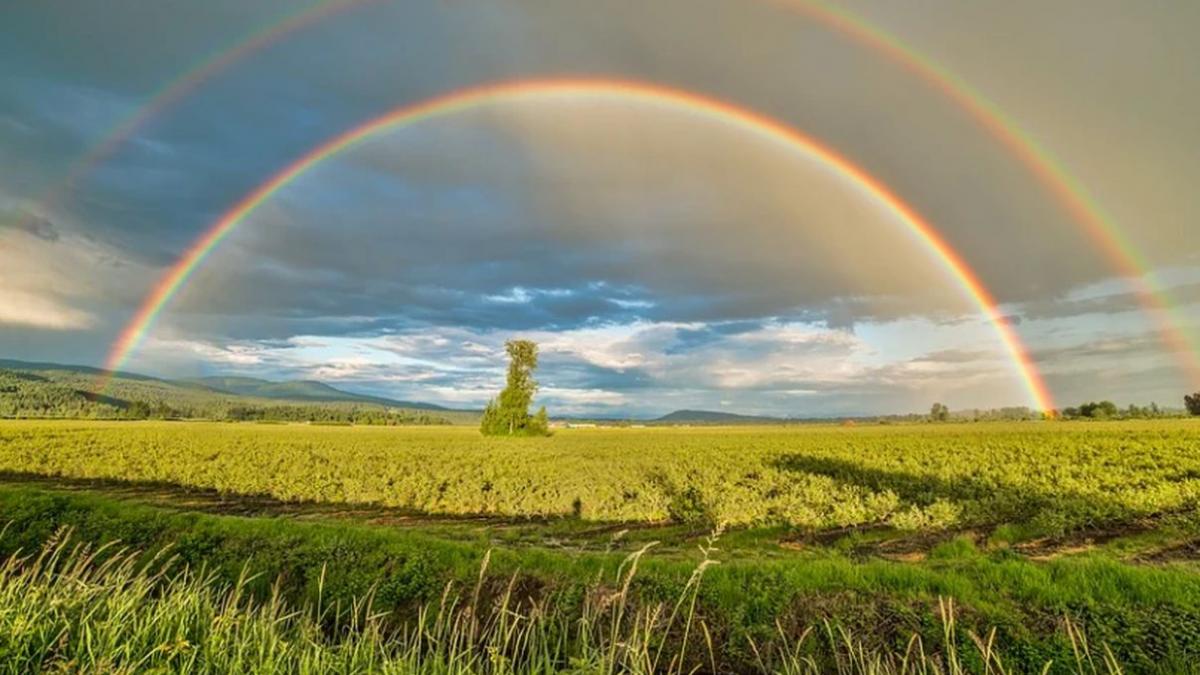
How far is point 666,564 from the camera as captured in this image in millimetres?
14961

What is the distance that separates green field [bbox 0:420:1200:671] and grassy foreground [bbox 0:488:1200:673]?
62mm

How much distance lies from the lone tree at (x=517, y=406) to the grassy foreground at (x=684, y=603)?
94.8 meters

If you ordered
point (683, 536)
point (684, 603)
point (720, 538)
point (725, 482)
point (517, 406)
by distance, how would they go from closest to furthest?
point (684, 603)
point (720, 538)
point (683, 536)
point (725, 482)
point (517, 406)

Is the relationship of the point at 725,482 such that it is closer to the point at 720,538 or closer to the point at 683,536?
the point at 720,538

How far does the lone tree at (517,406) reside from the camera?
113000 millimetres

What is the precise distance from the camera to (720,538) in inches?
861

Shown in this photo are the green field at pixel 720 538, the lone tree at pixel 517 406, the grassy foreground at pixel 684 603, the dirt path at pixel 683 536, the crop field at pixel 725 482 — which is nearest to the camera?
the grassy foreground at pixel 684 603

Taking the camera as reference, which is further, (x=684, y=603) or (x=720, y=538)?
(x=720, y=538)

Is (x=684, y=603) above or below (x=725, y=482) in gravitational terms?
below

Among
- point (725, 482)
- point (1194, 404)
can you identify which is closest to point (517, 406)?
point (725, 482)

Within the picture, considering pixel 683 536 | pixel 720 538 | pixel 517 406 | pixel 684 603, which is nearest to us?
pixel 684 603

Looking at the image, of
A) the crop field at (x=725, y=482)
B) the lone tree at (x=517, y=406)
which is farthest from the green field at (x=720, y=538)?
the lone tree at (x=517, y=406)

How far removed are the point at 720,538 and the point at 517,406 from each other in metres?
94.6

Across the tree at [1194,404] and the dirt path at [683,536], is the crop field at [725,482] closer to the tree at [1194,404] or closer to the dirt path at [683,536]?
the dirt path at [683,536]
